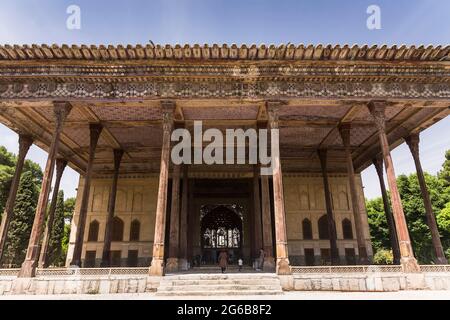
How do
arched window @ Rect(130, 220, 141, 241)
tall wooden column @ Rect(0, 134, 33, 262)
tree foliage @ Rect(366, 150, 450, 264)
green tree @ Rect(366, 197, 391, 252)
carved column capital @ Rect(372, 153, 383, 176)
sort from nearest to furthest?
tall wooden column @ Rect(0, 134, 33, 262), carved column capital @ Rect(372, 153, 383, 176), arched window @ Rect(130, 220, 141, 241), tree foliage @ Rect(366, 150, 450, 264), green tree @ Rect(366, 197, 391, 252)

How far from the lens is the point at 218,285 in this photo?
7492 mm

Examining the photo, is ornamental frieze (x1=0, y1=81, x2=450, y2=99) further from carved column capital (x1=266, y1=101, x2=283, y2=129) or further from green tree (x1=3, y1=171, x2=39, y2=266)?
green tree (x1=3, y1=171, x2=39, y2=266)

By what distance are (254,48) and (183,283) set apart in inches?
279

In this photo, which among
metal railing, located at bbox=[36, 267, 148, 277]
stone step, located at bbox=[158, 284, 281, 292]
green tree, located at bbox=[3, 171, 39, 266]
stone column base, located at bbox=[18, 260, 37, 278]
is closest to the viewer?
stone step, located at bbox=[158, 284, 281, 292]

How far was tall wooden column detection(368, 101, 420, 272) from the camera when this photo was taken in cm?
820

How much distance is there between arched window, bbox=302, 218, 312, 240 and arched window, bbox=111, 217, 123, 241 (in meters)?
10.8

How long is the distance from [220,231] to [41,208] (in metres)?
14.2

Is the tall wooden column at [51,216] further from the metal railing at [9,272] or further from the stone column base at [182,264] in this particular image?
the stone column base at [182,264]

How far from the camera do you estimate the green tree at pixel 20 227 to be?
23.5 metres

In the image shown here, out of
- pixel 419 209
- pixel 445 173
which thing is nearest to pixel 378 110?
pixel 419 209

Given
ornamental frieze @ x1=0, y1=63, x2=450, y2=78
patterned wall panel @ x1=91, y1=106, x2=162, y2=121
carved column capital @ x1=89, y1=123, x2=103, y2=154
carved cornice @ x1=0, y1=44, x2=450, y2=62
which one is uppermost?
carved cornice @ x1=0, y1=44, x2=450, y2=62

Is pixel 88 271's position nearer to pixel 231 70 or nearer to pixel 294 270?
pixel 294 270

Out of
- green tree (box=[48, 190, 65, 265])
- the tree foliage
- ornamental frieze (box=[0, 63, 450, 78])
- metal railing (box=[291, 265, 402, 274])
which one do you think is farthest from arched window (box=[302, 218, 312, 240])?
green tree (box=[48, 190, 65, 265])

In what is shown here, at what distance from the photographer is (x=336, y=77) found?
994cm
